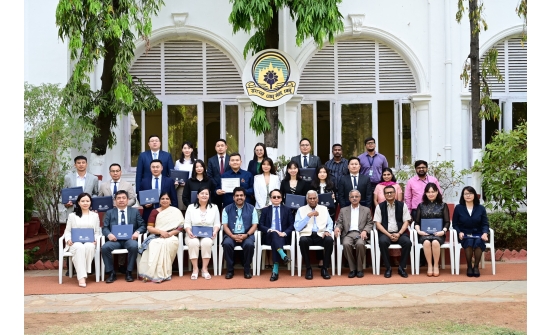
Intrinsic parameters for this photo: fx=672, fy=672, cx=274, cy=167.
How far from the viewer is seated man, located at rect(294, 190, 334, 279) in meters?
9.55

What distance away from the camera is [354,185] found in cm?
1030

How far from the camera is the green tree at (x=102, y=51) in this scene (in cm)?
1043

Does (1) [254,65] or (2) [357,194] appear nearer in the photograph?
(2) [357,194]

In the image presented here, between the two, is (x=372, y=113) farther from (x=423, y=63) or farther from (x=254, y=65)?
(x=254, y=65)

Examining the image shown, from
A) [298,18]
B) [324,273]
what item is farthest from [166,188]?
[298,18]

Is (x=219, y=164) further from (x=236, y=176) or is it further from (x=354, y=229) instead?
(x=354, y=229)

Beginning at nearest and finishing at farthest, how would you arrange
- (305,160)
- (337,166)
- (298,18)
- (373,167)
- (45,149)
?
1. (45,149)
2. (305,160)
3. (337,166)
4. (373,167)
5. (298,18)

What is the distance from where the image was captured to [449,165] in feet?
42.0

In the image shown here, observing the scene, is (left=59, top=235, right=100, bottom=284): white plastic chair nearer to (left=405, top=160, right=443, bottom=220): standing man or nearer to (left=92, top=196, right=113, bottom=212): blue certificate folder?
(left=92, top=196, right=113, bottom=212): blue certificate folder

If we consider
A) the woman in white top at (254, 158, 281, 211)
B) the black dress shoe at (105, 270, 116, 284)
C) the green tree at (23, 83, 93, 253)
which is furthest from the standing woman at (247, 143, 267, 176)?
the green tree at (23, 83, 93, 253)

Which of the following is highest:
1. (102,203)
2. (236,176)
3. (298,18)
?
(298,18)

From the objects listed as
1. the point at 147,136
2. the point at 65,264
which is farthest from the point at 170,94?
the point at 65,264

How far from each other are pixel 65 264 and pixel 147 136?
4504mm

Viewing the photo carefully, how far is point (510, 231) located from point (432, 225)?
8.48ft
